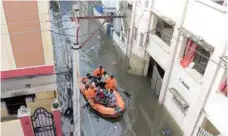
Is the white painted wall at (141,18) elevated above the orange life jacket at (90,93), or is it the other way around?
the white painted wall at (141,18)

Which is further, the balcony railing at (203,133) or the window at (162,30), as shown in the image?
the window at (162,30)

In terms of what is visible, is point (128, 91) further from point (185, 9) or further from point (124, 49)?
point (185, 9)

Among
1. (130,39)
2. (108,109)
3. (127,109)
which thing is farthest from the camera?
(130,39)

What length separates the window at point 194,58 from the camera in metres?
8.28

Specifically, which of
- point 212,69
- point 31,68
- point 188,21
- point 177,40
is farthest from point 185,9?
point 31,68

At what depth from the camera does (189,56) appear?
27.7 feet

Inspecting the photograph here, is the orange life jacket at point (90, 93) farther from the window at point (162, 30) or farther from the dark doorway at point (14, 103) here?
the window at point (162, 30)

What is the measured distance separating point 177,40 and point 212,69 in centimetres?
231

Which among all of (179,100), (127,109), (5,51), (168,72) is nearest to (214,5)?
(168,72)

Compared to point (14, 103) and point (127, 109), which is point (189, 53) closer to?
point (127, 109)

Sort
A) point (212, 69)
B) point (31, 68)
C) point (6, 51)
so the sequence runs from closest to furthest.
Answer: point (6, 51)
point (31, 68)
point (212, 69)

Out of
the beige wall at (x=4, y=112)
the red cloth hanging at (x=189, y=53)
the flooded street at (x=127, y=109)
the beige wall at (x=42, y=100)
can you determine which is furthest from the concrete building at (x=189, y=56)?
the beige wall at (x=4, y=112)

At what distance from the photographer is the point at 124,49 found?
14.6 m

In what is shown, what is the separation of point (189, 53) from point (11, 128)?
6.55 m
